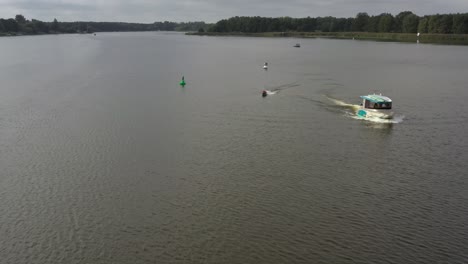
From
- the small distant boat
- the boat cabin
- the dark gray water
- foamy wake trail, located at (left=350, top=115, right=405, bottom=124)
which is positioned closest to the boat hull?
the small distant boat

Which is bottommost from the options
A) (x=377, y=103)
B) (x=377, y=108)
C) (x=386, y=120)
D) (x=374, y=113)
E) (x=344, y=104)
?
(x=386, y=120)

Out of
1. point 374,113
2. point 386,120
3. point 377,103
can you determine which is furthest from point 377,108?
point 386,120

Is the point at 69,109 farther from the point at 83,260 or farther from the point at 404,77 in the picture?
the point at 404,77

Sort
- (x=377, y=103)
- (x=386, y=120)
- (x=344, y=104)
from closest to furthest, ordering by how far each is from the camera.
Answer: (x=386, y=120)
(x=377, y=103)
(x=344, y=104)

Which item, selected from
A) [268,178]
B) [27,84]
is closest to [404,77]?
[268,178]

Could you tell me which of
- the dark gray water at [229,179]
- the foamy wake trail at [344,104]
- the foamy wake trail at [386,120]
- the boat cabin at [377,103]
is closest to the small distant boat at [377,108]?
the boat cabin at [377,103]

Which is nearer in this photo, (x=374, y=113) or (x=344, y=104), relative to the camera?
(x=374, y=113)

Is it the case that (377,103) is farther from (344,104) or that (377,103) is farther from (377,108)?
(344,104)

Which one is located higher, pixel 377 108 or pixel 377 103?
pixel 377 103

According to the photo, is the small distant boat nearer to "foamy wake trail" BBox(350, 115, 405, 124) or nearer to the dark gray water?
"foamy wake trail" BBox(350, 115, 405, 124)
